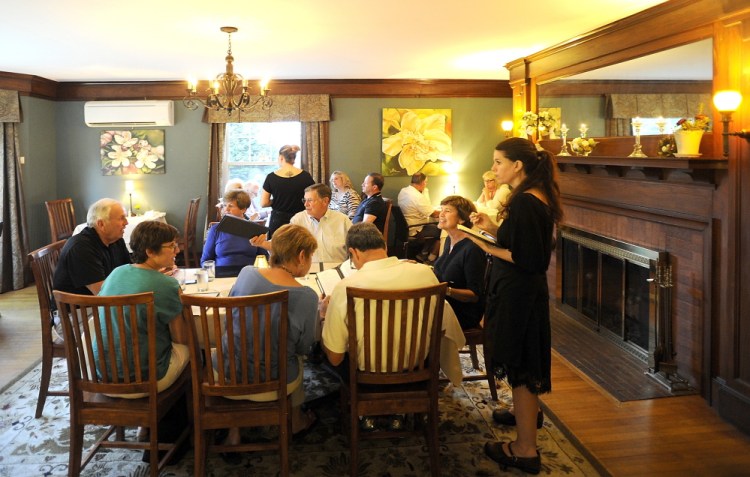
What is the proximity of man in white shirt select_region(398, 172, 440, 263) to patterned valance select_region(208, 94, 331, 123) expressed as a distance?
142cm

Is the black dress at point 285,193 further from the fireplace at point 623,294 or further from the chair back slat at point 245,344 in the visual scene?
the chair back slat at point 245,344

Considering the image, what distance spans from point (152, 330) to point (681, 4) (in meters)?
3.39

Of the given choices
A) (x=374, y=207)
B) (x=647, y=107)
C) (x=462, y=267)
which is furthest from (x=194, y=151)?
(x=647, y=107)

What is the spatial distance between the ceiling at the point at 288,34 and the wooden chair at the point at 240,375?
2170mm

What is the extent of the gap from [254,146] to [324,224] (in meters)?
3.85

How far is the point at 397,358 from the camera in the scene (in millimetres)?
2572

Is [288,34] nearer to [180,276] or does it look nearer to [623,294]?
[180,276]

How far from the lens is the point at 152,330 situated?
238cm

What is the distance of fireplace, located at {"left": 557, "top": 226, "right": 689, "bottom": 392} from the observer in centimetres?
380

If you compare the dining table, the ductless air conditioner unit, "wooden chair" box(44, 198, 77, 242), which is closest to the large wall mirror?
the dining table

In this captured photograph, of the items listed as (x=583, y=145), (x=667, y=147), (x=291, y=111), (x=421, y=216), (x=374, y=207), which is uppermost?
(x=291, y=111)

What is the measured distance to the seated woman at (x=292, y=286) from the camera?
99.7 inches

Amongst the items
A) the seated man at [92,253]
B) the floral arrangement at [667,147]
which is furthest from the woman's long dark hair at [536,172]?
the seated man at [92,253]

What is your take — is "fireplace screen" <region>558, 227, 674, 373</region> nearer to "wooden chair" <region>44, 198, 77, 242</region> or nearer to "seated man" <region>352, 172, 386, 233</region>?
"seated man" <region>352, 172, 386, 233</region>
